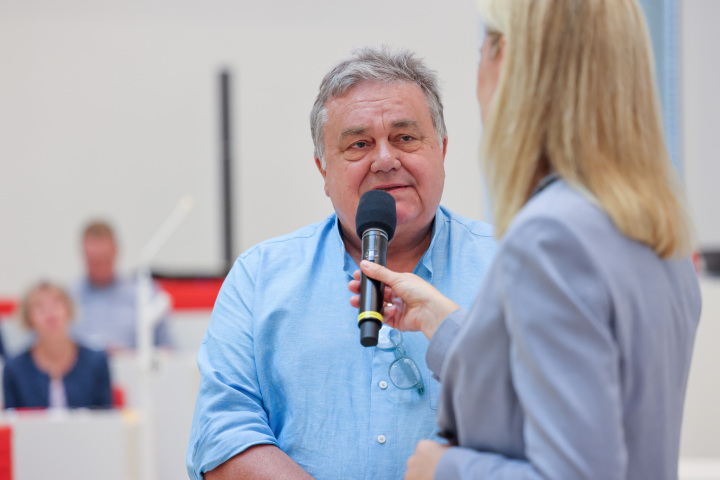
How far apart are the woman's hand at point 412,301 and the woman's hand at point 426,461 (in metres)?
0.27

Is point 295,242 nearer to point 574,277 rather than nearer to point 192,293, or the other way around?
point 574,277

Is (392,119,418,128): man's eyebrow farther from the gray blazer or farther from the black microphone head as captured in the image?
the gray blazer

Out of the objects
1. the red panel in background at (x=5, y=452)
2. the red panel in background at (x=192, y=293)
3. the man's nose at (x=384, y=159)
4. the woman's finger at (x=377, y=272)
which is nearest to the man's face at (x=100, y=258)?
the red panel in background at (x=192, y=293)

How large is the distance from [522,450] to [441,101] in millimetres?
964

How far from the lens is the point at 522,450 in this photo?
85 centimetres

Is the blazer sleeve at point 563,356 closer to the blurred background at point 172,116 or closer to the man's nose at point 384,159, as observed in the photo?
the man's nose at point 384,159

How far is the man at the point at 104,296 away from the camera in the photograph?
525cm

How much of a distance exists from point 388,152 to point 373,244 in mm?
297

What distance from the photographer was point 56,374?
3.88 m

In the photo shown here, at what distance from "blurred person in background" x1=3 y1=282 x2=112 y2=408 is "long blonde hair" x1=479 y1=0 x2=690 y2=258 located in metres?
3.46

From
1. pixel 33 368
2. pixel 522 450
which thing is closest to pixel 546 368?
pixel 522 450

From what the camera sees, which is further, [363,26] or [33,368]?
[363,26]

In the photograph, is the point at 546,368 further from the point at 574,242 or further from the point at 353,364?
the point at 353,364

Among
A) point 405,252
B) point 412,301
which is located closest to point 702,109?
point 405,252
